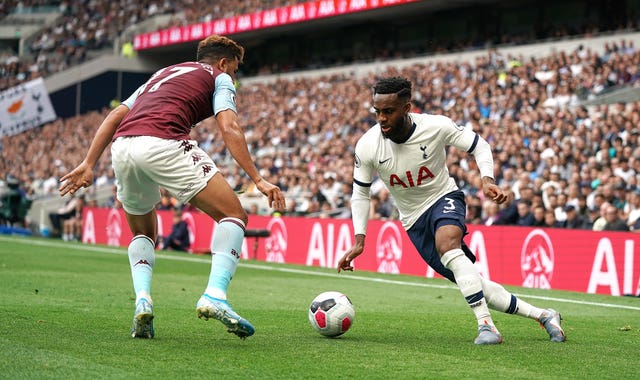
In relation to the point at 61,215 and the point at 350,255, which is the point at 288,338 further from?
the point at 61,215

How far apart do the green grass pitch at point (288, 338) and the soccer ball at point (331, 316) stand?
0.11 metres

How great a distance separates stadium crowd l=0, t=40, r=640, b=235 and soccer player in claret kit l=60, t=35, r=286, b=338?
976 cm

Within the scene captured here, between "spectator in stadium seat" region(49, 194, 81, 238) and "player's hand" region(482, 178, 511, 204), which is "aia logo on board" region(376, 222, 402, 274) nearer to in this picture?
"player's hand" region(482, 178, 511, 204)

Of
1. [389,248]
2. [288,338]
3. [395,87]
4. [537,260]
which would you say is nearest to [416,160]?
[395,87]

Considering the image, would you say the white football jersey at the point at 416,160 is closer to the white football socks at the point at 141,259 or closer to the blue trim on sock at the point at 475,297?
the blue trim on sock at the point at 475,297

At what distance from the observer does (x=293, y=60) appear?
46625mm

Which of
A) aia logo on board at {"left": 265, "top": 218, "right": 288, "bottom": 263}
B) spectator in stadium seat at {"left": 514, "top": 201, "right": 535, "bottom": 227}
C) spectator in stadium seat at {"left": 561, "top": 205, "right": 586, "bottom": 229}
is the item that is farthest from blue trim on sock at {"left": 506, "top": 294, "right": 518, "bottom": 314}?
aia logo on board at {"left": 265, "top": 218, "right": 288, "bottom": 263}

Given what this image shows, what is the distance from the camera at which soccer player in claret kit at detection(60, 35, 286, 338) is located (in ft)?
22.5

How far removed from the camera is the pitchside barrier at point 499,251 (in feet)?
49.0

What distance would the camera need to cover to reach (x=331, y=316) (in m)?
7.77

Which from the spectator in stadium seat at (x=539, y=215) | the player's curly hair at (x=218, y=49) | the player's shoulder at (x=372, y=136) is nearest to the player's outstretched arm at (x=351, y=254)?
the player's shoulder at (x=372, y=136)

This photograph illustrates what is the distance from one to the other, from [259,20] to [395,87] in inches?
1428

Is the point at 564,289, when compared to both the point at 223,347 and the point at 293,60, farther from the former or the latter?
the point at 293,60

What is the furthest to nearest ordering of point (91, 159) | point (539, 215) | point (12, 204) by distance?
point (12, 204)
point (539, 215)
point (91, 159)
